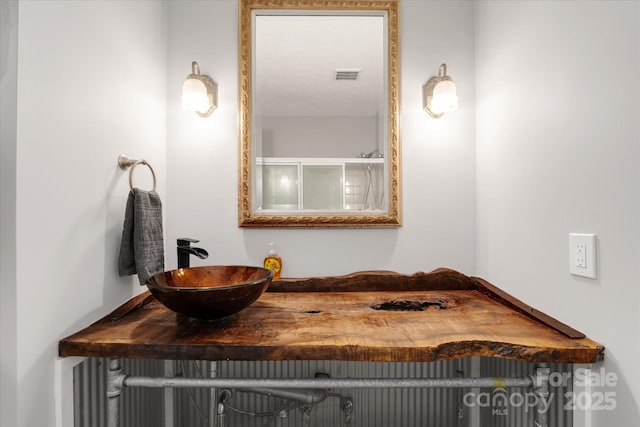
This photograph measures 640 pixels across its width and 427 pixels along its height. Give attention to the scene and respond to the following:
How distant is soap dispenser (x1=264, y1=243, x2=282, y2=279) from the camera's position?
4.61 feet

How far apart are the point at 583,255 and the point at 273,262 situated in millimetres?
996

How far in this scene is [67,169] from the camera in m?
0.88

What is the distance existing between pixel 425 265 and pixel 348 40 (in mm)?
973

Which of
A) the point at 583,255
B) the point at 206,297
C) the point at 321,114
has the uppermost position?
the point at 321,114

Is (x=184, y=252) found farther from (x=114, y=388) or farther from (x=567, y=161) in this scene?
(x=567, y=161)

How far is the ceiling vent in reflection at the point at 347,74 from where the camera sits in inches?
56.7

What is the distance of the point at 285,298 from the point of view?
129 cm

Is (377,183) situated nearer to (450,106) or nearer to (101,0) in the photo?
(450,106)

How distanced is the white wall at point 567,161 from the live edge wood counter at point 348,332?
0.09 metres

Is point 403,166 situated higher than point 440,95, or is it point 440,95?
point 440,95

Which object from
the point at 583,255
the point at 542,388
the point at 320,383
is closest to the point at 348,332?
the point at 320,383

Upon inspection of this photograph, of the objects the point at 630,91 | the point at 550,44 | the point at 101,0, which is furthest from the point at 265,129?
the point at 630,91

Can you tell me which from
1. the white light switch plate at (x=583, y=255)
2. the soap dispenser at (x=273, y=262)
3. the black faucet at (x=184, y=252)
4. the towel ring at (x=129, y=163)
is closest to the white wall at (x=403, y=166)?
the soap dispenser at (x=273, y=262)

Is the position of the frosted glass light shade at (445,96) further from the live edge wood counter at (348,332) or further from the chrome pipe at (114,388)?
the chrome pipe at (114,388)
